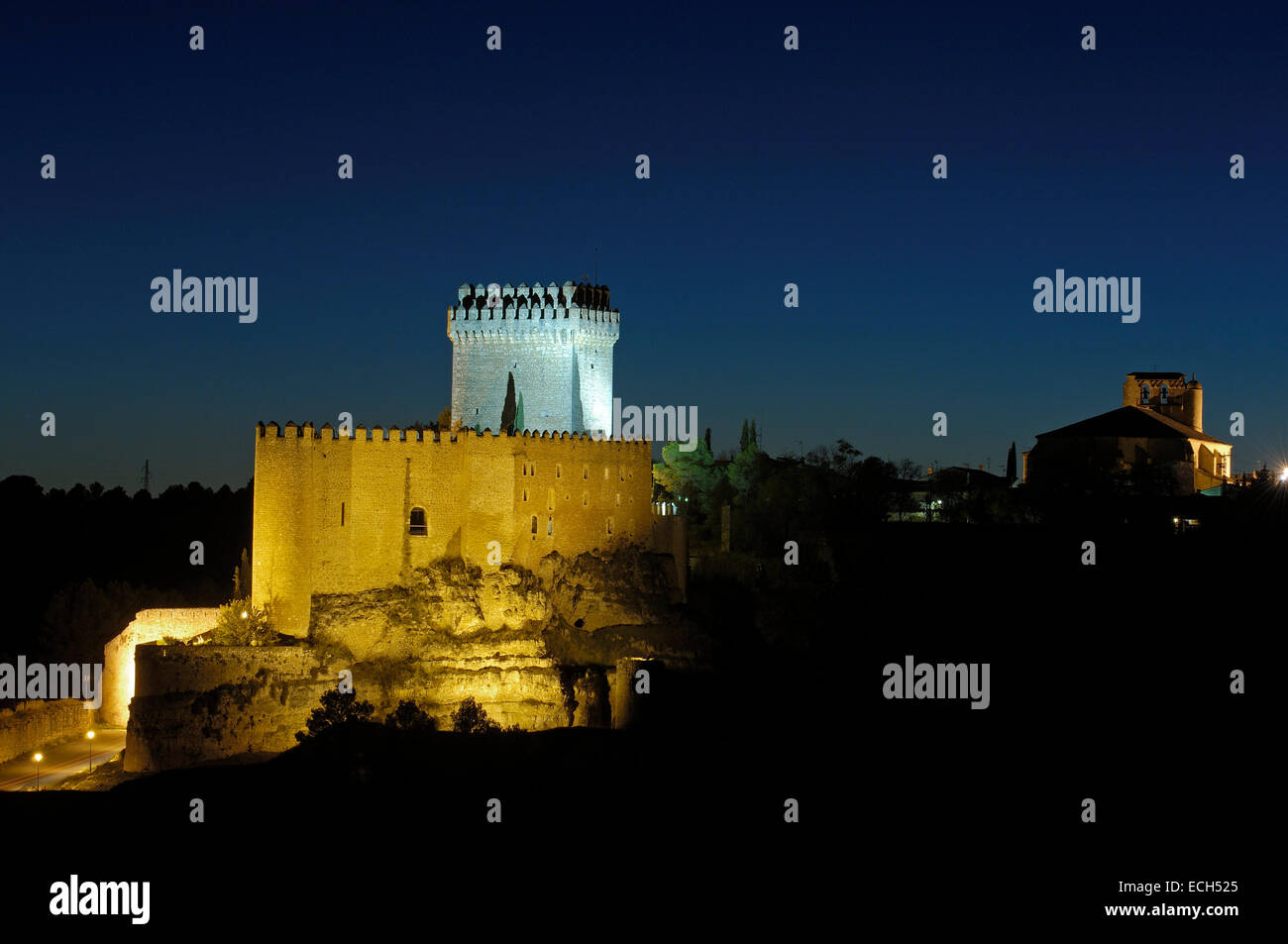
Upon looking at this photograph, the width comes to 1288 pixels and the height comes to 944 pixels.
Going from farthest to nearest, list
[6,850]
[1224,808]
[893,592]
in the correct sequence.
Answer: [893,592], [1224,808], [6,850]

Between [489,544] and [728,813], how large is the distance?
1119 centimetres

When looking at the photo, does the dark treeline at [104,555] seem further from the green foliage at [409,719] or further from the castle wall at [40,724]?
the green foliage at [409,719]

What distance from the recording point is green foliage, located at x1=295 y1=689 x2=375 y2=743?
35.7 meters

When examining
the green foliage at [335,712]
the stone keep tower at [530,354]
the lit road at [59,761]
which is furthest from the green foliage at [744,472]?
the lit road at [59,761]

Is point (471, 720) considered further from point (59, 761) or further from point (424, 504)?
point (59, 761)

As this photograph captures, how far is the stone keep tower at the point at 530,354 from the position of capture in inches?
1847

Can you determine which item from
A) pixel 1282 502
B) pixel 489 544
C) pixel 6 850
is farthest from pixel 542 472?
pixel 1282 502

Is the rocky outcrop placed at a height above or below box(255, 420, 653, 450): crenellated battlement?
below

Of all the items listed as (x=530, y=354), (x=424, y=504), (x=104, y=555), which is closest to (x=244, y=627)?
(x=424, y=504)

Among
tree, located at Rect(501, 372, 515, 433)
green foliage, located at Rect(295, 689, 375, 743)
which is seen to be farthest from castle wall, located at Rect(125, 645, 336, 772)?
tree, located at Rect(501, 372, 515, 433)

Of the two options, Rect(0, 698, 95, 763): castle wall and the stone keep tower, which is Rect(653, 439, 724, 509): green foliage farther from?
Rect(0, 698, 95, 763): castle wall

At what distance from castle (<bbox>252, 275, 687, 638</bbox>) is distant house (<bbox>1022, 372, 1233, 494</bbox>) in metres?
32.2
